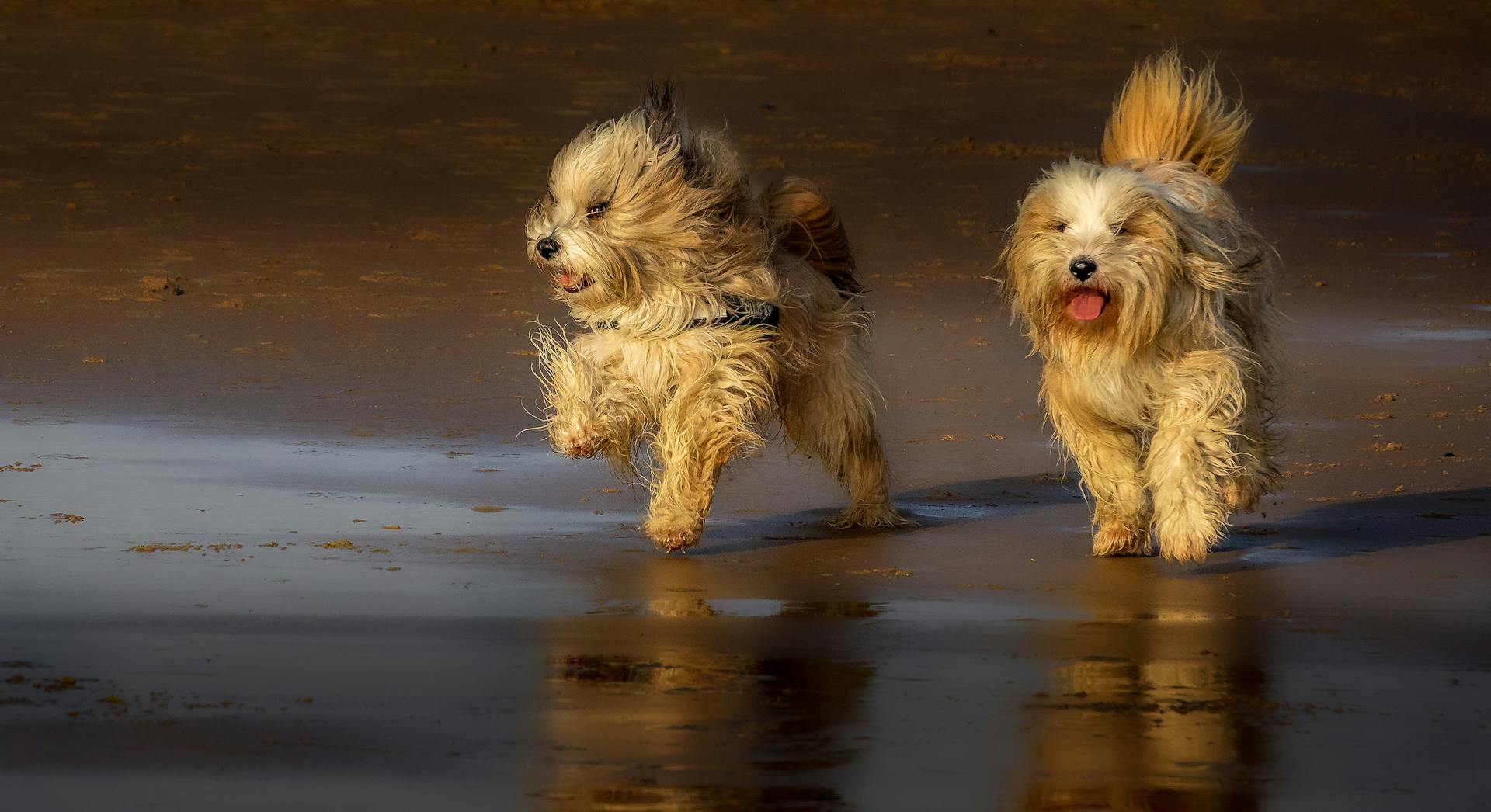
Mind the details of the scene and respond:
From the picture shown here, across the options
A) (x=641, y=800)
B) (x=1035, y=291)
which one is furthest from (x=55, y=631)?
(x=1035, y=291)

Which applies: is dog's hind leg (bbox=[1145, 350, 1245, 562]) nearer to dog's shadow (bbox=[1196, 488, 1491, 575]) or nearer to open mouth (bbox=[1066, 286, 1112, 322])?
dog's shadow (bbox=[1196, 488, 1491, 575])

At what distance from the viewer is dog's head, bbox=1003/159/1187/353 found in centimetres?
705

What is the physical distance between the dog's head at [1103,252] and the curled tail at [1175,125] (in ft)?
3.29

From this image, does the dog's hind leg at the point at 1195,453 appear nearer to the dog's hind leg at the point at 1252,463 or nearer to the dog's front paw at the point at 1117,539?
the dog's hind leg at the point at 1252,463

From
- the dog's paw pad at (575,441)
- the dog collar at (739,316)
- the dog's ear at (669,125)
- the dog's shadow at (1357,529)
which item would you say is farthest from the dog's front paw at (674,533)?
the dog's shadow at (1357,529)

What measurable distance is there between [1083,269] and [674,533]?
1476 mm

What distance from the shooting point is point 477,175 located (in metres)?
18.4

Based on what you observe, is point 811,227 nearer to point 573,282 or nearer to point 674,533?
point 573,282

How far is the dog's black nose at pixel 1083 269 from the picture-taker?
7031 mm

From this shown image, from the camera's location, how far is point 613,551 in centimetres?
742

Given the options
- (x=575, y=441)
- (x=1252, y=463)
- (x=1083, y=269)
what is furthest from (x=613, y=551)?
(x=1252, y=463)

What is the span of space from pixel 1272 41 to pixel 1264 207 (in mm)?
9285

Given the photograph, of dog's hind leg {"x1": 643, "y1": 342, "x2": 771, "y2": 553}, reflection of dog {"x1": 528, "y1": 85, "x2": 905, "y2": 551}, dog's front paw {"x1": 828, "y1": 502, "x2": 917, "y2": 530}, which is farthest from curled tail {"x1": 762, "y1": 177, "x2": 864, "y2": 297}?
dog's front paw {"x1": 828, "y1": 502, "x2": 917, "y2": 530}

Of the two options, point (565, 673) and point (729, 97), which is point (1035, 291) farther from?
point (729, 97)
